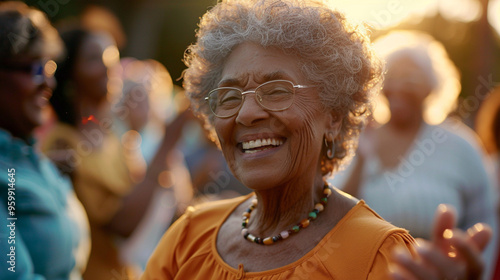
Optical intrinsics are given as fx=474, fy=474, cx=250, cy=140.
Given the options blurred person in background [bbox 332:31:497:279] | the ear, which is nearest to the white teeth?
the ear

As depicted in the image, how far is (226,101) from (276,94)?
27 cm

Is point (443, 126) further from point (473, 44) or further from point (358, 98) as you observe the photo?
point (473, 44)

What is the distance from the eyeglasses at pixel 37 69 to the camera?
264 cm

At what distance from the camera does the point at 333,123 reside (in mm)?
2389

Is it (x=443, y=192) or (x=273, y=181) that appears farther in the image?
(x=443, y=192)

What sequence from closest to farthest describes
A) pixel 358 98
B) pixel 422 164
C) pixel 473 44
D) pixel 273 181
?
pixel 273 181
pixel 358 98
pixel 422 164
pixel 473 44

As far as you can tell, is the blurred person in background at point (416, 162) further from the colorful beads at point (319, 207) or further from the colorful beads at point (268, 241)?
the colorful beads at point (268, 241)

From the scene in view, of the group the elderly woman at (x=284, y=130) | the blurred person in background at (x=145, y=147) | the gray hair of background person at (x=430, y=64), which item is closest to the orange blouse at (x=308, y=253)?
the elderly woman at (x=284, y=130)

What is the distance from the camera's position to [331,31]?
227cm

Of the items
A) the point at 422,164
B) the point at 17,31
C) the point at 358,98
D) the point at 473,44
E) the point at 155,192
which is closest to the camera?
the point at 358,98

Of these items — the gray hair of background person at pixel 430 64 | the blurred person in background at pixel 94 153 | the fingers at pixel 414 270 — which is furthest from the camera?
the gray hair of background person at pixel 430 64

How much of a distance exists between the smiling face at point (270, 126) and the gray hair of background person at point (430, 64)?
7.05ft

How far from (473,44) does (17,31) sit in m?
12.3

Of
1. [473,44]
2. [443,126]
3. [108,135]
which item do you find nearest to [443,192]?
[443,126]
